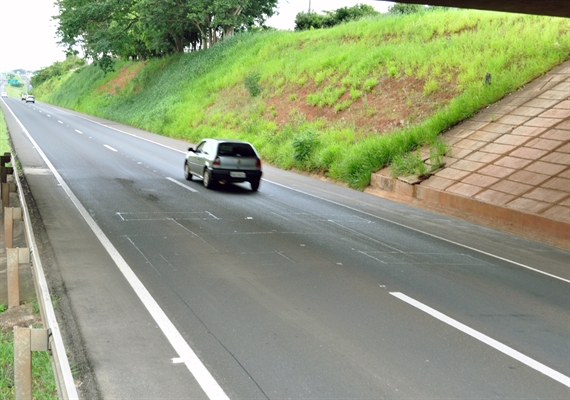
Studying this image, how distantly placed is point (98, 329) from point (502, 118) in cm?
1663

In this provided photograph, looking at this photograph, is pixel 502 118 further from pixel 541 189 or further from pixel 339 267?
pixel 339 267

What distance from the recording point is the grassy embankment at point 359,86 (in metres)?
22.4

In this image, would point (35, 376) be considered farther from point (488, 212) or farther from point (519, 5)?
point (519, 5)

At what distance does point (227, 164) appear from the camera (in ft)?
59.9

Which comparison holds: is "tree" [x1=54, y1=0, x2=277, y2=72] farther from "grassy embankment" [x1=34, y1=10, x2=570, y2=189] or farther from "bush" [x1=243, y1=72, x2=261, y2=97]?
"bush" [x1=243, y1=72, x2=261, y2=97]

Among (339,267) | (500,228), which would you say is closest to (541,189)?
(500,228)

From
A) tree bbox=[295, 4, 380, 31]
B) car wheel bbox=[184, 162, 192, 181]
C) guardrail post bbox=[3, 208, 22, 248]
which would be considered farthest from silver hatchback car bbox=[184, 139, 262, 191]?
tree bbox=[295, 4, 380, 31]

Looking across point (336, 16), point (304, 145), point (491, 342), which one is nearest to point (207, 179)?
point (304, 145)

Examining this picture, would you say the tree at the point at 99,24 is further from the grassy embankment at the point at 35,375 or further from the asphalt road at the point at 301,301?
the grassy embankment at the point at 35,375

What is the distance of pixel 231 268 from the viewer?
30.8 feet

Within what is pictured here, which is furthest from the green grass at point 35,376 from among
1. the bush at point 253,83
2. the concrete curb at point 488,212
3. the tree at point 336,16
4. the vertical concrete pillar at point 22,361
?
the tree at point 336,16

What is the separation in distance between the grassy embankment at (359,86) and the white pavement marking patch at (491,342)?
12.8 meters

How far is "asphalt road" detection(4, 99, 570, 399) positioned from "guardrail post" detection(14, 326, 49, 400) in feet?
2.26

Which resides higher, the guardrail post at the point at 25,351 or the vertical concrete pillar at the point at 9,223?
the guardrail post at the point at 25,351
